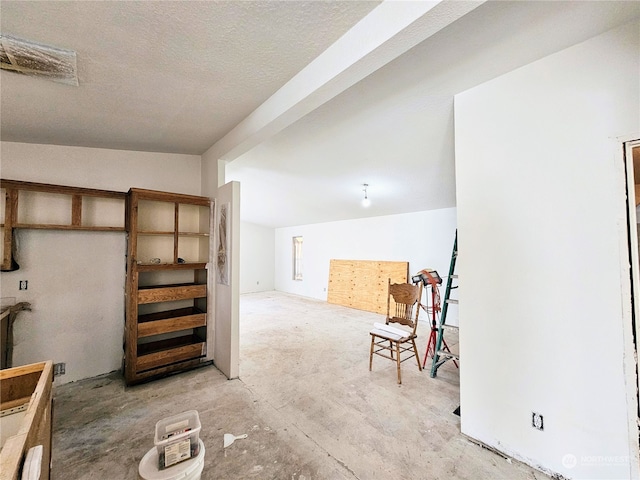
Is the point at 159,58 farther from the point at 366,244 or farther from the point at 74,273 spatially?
the point at 366,244

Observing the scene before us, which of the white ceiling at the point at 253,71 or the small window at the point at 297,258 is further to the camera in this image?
the small window at the point at 297,258

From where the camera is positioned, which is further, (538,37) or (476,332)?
(476,332)

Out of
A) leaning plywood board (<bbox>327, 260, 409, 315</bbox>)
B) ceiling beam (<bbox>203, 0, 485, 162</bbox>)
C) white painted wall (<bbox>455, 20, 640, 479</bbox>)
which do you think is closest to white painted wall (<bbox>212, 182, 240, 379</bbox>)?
ceiling beam (<bbox>203, 0, 485, 162</bbox>)

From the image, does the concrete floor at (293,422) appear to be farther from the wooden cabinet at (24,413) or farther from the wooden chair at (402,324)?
the wooden cabinet at (24,413)

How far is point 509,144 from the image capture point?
1855 mm

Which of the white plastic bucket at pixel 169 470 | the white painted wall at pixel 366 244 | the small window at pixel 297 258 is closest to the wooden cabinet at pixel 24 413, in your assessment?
the white plastic bucket at pixel 169 470

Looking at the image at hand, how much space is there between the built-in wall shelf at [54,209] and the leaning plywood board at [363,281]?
4840 mm

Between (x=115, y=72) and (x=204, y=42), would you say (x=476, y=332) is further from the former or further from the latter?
(x=115, y=72)

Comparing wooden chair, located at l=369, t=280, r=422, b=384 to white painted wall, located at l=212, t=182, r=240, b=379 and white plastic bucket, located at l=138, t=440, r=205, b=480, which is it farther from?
white plastic bucket, located at l=138, t=440, r=205, b=480

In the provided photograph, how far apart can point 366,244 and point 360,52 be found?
5.45 meters

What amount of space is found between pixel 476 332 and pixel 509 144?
1336 millimetres

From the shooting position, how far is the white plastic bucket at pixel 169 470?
1.29 metres

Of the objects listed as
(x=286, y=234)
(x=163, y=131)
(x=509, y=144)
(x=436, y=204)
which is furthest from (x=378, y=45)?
(x=286, y=234)

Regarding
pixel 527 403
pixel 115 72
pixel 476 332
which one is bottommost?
pixel 527 403
